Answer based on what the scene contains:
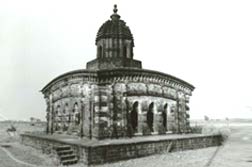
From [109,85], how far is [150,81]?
322 centimetres

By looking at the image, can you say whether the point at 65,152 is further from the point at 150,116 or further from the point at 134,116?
the point at 150,116

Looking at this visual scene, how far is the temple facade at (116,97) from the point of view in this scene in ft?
52.9

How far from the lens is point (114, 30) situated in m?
19.9

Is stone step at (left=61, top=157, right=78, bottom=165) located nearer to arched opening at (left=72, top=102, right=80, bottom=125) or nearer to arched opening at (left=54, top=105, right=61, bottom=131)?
arched opening at (left=72, top=102, right=80, bottom=125)

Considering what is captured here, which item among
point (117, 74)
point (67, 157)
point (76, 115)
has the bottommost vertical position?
point (67, 157)

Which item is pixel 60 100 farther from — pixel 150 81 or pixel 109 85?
pixel 150 81

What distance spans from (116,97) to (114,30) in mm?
6046

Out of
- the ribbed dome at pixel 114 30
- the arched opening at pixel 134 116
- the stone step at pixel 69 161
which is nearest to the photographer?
the stone step at pixel 69 161

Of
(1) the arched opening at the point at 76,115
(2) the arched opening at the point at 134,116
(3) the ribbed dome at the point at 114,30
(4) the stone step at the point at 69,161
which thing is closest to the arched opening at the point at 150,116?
(2) the arched opening at the point at 134,116

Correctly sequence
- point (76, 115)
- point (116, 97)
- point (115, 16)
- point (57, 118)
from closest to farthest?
1. point (116, 97)
2. point (76, 115)
3. point (115, 16)
4. point (57, 118)

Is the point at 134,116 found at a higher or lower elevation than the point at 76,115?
lower

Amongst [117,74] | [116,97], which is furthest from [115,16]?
[116,97]

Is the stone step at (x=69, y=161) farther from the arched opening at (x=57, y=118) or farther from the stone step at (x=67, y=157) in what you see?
the arched opening at (x=57, y=118)

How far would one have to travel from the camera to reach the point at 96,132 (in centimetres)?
→ 1549
